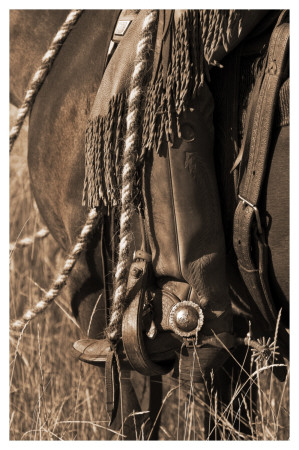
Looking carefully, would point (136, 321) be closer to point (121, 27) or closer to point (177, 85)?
point (177, 85)

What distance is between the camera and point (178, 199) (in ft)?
4.16

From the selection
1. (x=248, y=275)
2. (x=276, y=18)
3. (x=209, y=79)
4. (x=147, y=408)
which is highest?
(x=276, y=18)

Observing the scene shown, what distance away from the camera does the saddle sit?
1.23m

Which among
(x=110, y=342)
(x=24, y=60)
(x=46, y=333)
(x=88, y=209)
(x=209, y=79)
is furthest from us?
(x=46, y=333)

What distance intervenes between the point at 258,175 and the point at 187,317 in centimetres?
30

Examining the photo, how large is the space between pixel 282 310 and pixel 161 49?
1.86 feet

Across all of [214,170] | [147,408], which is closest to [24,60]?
[214,170]

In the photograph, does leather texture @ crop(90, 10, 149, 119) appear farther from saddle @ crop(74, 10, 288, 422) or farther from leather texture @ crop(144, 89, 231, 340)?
leather texture @ crop(144, 89, 231, 340)

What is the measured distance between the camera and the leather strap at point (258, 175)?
1.20m

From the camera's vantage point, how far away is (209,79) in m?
1.24

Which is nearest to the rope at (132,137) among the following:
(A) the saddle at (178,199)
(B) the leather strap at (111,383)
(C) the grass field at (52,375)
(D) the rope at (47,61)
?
(A) the saddle at (178,199)

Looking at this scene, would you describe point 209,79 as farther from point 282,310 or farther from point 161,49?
point 282,310

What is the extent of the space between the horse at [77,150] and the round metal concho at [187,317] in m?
0.15

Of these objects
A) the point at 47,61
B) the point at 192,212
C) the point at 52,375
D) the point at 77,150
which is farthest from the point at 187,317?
the point at 52,375
